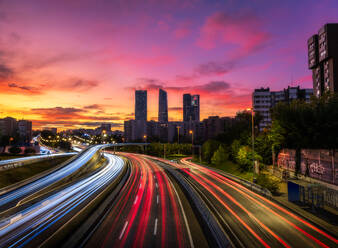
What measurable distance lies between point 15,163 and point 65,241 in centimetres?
3797

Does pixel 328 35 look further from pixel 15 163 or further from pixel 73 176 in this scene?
pixel 15 163

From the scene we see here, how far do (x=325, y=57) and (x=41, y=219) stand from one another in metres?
106

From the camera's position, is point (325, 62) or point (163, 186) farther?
point (325, 62)

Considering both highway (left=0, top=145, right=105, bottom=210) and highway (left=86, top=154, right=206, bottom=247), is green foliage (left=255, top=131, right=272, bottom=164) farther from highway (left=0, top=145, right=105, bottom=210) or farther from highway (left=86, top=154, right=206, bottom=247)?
highway (left=0, top=145, right=105, bottom=210)

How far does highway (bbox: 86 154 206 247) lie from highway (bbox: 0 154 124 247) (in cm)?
377

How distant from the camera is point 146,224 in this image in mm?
14219

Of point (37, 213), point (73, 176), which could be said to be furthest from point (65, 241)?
point (73, 176)

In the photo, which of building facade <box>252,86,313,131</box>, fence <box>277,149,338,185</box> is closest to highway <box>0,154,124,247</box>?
fence <box>277,149,338,185</box>

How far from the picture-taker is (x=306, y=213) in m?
16.5

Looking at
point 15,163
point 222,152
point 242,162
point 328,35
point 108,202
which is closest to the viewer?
point 108,202

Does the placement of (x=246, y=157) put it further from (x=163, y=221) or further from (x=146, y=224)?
(x=146, y=224)

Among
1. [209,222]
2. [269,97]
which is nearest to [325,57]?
[269,97]

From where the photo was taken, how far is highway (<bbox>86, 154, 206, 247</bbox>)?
1182cm

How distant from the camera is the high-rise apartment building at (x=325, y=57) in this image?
7644cm
